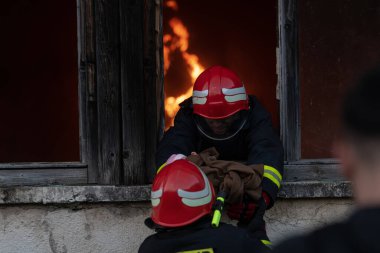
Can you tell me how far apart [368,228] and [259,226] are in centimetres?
288

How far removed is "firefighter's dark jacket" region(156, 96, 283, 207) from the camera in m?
4.22

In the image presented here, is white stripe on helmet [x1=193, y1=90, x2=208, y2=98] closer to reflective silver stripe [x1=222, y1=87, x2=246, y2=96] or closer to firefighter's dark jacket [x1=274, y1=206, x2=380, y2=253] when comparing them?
reflective silver stripe [x1=222, y1=87, x2=246, y2=96]

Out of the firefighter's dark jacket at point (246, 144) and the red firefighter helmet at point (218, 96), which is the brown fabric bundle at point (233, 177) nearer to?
the firefighter's dark jacket at point (246, 144)

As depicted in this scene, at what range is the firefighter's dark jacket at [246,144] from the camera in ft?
13.8

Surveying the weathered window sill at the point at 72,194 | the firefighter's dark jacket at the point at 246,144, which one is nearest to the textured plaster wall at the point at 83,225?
the weathered window sill at the point at 72,194

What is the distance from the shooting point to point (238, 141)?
4.49 metres

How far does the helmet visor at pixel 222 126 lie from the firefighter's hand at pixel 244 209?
56 cm

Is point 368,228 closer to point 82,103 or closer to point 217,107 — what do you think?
point 217,107

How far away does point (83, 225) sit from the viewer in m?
4.62

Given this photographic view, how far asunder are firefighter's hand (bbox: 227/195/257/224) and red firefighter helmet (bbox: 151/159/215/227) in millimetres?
744

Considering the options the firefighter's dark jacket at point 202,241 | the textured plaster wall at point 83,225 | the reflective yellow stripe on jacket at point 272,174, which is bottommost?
the textured plaster wall at point 83,225

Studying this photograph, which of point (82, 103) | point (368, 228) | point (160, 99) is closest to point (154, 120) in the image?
point (160, 99)

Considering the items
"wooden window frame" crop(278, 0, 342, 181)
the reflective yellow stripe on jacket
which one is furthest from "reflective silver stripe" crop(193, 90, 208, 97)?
"wooden window frame" crop(278, 0, 342, 181)

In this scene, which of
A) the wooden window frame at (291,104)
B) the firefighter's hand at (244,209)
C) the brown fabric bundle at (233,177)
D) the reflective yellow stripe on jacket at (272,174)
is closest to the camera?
the brown fabric bundle at (233,177)
